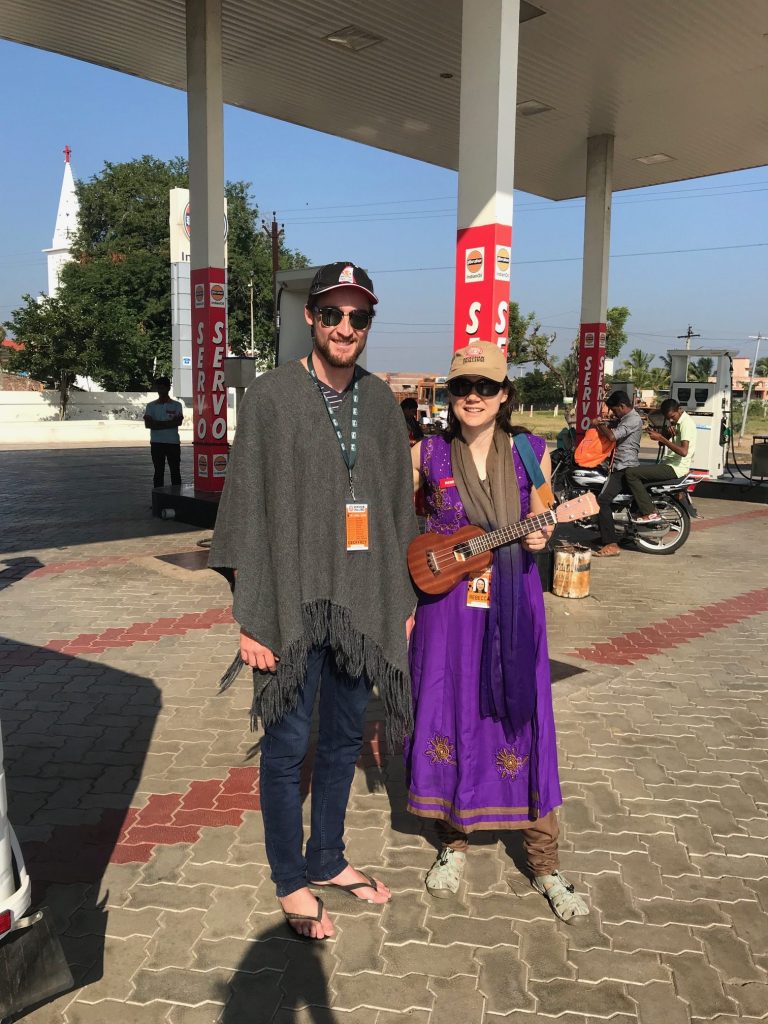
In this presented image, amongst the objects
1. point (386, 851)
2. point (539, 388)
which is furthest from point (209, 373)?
point (539, 388)

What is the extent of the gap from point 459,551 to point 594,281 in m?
13.6

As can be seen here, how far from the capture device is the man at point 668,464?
29.0 feet

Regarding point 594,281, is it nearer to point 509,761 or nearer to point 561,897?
point 509,761

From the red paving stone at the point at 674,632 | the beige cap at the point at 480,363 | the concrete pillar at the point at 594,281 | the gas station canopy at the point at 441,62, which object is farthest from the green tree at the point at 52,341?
the beige cap at the point at 480,363

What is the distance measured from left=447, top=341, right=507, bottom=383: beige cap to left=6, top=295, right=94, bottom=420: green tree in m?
31.1

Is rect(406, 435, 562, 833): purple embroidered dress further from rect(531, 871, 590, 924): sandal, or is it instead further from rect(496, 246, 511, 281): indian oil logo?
rect(496, 246, 511, 281): indian oil logo

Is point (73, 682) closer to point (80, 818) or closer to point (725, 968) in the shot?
point (80, 818)

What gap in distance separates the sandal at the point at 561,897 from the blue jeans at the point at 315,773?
27.6 inches

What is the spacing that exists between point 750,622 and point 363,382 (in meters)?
5.13

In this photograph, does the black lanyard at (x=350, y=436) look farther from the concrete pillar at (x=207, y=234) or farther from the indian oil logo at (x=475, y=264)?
the concrete pillar at (x=207, y=234)

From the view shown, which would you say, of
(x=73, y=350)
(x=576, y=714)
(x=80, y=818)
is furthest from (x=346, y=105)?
(x=73, y=350)

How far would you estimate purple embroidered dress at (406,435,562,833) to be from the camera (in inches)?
Answer: 107

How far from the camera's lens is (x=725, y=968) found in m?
2.49

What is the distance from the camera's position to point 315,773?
8.93 ft
